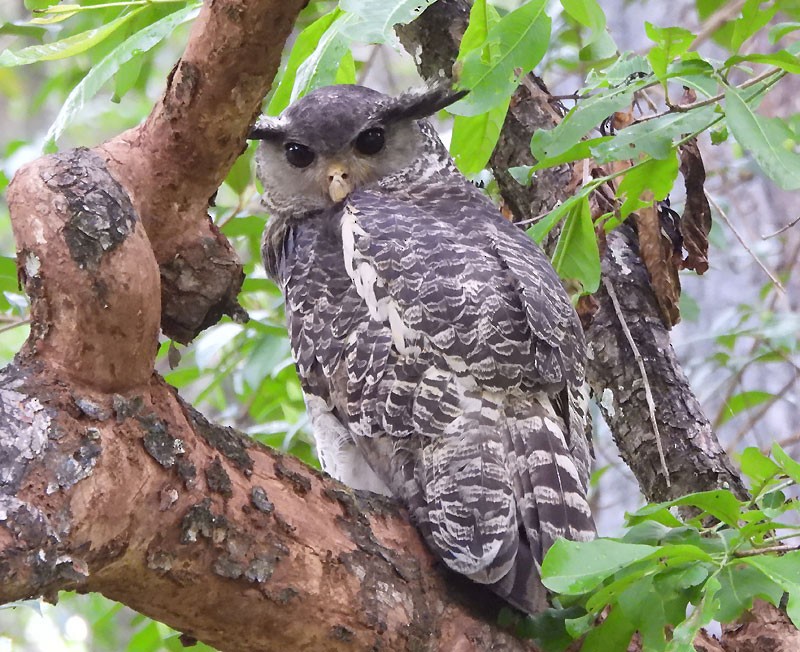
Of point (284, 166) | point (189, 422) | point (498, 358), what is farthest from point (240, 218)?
point (189, 422)

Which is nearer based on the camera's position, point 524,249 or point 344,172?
point 524,249

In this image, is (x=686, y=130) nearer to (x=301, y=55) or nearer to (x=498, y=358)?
(x=498, y=358)

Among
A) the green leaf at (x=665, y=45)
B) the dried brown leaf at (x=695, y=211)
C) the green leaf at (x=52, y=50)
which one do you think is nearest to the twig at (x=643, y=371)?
the dried brown leaf at (x=695, y=211)

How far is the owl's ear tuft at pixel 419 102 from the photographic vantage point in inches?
122

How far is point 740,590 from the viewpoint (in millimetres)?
1758

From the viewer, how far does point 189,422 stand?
181cm

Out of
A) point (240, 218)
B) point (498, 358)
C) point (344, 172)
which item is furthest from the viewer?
point (240, 218)

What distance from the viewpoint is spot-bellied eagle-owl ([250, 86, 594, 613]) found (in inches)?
87.8

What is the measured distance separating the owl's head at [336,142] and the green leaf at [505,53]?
0.97 meters

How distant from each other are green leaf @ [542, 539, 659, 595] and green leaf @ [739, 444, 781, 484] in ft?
1.43

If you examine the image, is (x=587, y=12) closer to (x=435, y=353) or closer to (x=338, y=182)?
(x=435, y=353)

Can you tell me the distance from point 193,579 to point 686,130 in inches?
53.4

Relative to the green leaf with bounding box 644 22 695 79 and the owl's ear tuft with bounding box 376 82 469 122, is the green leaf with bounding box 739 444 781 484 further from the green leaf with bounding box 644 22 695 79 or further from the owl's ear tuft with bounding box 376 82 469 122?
the owl's ear tuft with bounding box 376 82 469 122

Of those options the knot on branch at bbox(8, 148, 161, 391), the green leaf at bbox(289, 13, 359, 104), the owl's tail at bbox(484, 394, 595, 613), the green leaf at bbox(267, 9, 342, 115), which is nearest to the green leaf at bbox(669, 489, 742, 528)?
the owl's tail at bbox(484, 394, 595, 613)
